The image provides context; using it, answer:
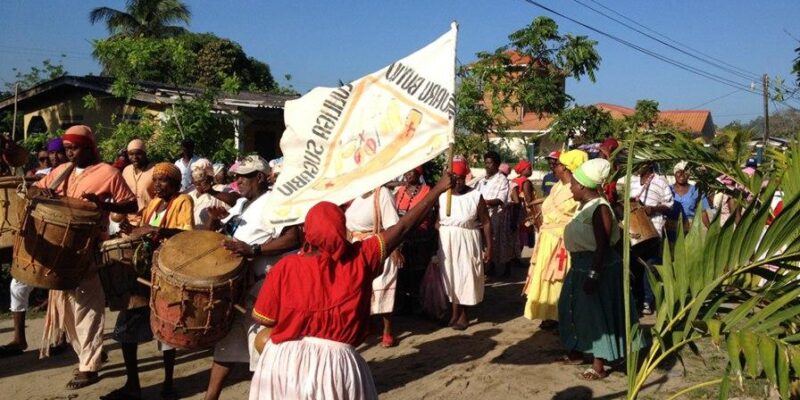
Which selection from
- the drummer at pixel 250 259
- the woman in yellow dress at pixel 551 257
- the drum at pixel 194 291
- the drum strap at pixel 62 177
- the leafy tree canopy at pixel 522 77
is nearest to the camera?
the drum at pixel 194 291

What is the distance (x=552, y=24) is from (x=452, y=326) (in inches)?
442

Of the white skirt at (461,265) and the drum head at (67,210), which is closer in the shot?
the drum head at (67,210)

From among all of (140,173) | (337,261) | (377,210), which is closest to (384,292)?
(377,210)

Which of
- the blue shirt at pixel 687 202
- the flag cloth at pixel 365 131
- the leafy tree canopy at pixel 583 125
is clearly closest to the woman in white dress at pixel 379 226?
the flag cloth at pixel 365 131

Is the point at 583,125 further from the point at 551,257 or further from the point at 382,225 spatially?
the point at 382,225

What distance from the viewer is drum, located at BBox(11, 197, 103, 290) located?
16.8 ft

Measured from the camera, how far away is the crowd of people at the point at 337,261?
3.61m

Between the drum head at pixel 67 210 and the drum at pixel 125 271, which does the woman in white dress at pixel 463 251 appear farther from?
the drum head at pixel 67 210

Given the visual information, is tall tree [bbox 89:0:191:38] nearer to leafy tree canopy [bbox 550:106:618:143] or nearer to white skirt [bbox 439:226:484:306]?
leafy tree canopy [bbox 550:106:618:143]

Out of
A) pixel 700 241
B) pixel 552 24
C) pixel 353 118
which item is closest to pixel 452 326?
pixel 353 118

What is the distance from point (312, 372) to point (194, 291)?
137 centimetres

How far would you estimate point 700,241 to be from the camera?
350 cm

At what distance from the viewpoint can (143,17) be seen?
3875 centimetres

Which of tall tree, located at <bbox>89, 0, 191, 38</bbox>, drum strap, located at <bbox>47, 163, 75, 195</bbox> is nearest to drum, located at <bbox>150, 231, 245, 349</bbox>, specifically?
drum strap, located at <bbox>47, 163, 75, 195</bbox>
